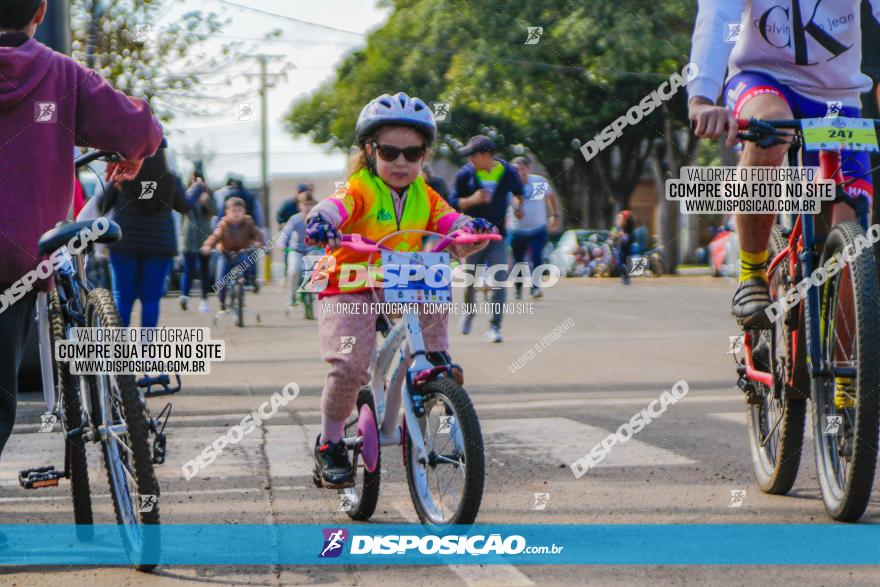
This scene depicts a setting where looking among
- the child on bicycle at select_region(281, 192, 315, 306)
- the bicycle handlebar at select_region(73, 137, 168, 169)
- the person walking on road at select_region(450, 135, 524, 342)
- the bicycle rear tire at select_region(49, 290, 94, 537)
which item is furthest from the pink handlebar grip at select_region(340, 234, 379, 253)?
the child on bicycle at select_region(281, 192, 315, 306)

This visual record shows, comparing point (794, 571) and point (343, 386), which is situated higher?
point (343, 386)

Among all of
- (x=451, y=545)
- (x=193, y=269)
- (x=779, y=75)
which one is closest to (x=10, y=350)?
(x=451, y=545)

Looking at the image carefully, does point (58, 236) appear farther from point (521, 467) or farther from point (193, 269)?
point (193, 269)

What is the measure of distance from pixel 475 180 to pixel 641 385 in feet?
13.6

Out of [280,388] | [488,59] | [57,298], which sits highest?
[488,59]

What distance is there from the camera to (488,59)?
89.6 ft

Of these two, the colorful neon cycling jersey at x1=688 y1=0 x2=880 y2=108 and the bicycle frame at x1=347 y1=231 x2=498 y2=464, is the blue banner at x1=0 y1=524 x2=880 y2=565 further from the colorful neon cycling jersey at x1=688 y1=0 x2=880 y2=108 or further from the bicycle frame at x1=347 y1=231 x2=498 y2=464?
the colorful neon cycling jersey at x1=688 y1=0 x2=880 y2=108

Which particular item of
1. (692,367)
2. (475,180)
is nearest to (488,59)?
(475,180)

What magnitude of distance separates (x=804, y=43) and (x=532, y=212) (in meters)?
10.3

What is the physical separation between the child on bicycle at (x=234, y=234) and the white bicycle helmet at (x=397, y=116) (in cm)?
1011

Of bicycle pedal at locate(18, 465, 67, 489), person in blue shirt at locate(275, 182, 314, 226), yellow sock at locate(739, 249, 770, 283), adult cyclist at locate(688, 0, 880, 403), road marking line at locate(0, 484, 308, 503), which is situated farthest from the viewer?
person in blue shirt at locate(275, 182, 314, 226)

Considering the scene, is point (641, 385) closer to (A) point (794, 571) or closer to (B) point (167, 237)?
(B) point (167, 237)

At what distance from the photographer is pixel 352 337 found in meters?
4.49

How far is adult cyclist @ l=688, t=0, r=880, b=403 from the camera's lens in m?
4.44
